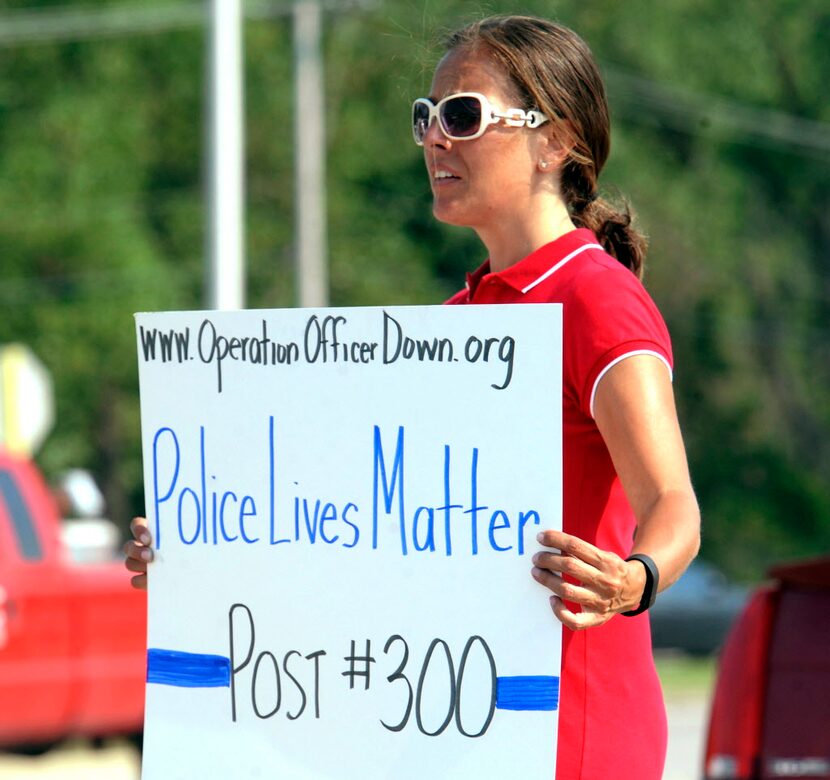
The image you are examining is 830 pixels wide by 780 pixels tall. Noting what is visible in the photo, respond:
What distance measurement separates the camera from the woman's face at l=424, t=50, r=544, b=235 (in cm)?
263

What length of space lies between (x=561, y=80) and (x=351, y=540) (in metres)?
0.75

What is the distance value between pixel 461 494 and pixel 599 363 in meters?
0.28

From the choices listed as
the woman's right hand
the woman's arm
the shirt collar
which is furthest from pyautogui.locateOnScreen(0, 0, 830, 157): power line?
the woman's arm

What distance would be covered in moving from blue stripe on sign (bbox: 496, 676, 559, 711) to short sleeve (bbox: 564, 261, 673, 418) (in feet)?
1.22

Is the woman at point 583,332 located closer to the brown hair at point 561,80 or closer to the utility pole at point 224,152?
the brown hair at point 561,80

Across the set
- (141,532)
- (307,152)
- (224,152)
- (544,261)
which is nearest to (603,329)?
(544,261)

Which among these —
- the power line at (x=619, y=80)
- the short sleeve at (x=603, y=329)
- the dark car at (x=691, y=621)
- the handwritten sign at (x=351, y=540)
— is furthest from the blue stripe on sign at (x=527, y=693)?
the power line at (x=619, y=80)

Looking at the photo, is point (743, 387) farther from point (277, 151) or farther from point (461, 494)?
point (461, 494)

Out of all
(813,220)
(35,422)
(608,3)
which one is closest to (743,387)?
(813,220)

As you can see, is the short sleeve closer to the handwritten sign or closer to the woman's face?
the handwritten sign

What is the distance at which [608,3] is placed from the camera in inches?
1211

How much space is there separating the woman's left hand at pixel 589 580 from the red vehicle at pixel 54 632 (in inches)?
248

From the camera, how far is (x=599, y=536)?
8.16ft

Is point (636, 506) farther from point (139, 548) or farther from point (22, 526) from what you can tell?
point (22, 526)
